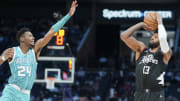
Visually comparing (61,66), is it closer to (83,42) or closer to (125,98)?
(125,98)

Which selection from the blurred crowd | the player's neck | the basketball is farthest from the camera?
the blurred crowd

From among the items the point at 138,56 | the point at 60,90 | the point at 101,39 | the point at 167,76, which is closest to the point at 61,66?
the point at 60,90

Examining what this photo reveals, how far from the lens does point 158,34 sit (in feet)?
13.9

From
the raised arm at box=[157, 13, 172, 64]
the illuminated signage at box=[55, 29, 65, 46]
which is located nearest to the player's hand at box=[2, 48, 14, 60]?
the raised arm at box=[157, 13, 172, 64]

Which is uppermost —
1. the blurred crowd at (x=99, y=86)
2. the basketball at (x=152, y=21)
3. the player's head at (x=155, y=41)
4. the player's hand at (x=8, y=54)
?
the basketball at (x=152, y=21)

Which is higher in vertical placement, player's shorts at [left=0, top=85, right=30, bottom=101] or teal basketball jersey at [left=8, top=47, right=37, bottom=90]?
teal basketball jersey at [left=8, top=47, right=37, bottom=90]

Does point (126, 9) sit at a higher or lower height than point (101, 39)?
higher

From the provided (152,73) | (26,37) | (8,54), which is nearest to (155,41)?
(152,73)

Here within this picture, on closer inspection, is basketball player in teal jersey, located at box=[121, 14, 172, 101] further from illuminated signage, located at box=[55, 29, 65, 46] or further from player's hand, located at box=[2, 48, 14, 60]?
illuminated signage, located at box=[55, 29, 65, 46]

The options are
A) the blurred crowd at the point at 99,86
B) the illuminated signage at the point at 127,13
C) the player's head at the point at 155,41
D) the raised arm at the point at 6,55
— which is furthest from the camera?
the illuminated signage at the point at 127,13

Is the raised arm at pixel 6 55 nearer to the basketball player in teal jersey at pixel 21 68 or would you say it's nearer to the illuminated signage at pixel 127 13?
the basketball player in teal jersey at pixel 21 68

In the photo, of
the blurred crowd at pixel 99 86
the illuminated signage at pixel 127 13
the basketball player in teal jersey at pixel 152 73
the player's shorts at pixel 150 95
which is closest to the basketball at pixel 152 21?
the basketball player in teal jersey at pixel 152 73

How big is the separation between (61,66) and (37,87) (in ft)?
8.89

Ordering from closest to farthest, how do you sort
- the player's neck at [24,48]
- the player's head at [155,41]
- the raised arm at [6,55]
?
the player's head at [155,41] < the raised arm at [6,55] < the player's neck at [24,48]
